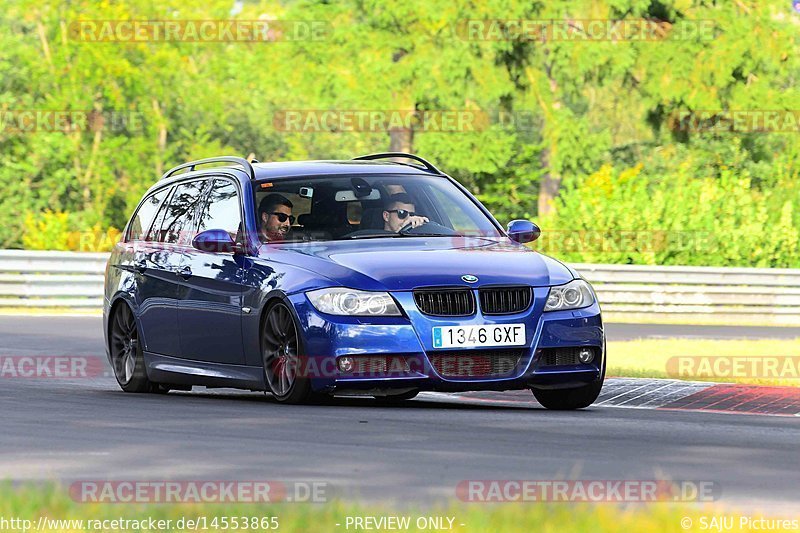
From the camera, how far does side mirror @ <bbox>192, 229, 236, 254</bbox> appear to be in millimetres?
12039

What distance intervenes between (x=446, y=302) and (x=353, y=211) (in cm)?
157

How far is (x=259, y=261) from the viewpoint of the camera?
38.5 ft

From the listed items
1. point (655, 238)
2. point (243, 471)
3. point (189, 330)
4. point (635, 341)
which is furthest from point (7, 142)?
point (243, 471)

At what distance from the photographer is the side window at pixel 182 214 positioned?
1324cm

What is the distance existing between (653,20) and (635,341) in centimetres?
2685

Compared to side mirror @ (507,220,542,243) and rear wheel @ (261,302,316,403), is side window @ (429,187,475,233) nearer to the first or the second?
side mirror @ (507,220,542,243)

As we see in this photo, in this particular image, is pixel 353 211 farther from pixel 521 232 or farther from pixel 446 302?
pixel 446 302

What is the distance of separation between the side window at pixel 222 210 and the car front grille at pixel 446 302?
1891mm

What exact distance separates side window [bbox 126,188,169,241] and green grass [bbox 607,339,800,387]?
4.33 meters
